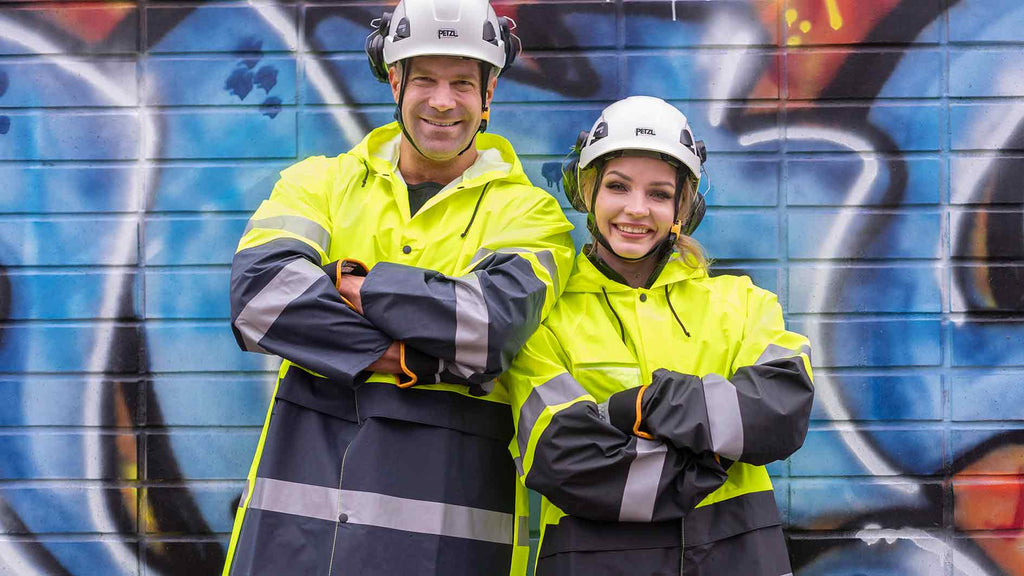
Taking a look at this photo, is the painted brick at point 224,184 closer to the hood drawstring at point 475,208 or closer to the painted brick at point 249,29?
the painted brick at point 249,29

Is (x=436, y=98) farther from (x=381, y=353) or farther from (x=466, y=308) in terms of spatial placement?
(x=381, y=353)

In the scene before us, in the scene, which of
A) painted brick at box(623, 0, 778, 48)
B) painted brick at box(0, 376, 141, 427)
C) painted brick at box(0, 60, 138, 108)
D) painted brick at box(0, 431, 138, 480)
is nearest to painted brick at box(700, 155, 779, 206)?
painted brick at box(623, 0, 778, 48)

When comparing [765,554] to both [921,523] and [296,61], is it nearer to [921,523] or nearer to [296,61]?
[921,523]

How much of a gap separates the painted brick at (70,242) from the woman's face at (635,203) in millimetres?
2184

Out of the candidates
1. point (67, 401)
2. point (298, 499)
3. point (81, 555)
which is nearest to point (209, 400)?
point (67, 401)

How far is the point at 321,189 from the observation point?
2881 mm

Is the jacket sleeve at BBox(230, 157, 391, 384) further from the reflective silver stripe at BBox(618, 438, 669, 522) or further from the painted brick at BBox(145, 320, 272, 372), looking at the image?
the painted brick at BBox(145, 320, 272, 372)

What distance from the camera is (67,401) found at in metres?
3.78

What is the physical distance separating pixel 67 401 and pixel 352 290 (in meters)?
1.98

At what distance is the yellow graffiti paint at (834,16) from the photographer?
12.2 feet

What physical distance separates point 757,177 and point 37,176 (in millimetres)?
3176

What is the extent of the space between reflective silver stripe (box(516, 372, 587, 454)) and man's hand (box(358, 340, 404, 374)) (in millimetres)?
410

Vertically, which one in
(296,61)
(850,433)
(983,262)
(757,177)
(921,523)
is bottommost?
(921,523)

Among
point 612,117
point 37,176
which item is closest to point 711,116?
point 612,117
